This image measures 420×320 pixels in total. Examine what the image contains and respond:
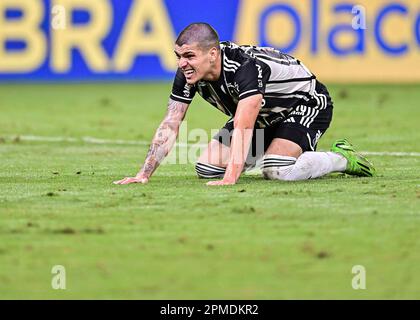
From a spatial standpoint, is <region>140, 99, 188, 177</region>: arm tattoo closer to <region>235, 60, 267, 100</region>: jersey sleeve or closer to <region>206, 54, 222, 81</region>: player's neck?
<region>206, 54, 222, 81</region>: player's neck

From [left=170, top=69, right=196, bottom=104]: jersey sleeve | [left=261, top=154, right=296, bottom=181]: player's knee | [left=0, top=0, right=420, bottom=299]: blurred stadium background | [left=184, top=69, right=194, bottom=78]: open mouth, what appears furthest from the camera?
[left=261, top=154, right=296, bottom=181]: player's knee

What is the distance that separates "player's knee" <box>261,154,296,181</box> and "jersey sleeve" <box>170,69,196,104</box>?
883 millimetres

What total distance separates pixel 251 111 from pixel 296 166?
0.89 metres

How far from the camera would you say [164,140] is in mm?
9992

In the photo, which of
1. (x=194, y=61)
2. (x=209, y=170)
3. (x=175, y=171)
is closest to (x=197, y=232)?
(x=194, y=61)

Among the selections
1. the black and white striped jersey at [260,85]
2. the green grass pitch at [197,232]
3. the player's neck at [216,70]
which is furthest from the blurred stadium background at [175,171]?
the player's neck at [216,70]

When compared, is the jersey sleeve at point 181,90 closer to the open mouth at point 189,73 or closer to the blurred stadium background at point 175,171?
Result: the open mouth at point 189,73

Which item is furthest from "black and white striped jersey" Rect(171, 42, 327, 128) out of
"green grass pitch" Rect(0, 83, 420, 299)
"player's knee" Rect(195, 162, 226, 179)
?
"green grass pitch" Rect(0, 83, 420, 299)

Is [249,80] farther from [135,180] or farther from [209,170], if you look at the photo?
[135,180]

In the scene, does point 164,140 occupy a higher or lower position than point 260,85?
lower

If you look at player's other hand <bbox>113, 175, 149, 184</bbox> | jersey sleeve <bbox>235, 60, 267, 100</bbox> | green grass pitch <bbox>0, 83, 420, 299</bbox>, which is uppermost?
jersey sleeve <bbox>235, 60, 267, 100</bbox>

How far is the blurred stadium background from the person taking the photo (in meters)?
6.32

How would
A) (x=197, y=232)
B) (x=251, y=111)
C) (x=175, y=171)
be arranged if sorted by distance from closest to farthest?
1. (x=197, y=232)
2. (x=251, y=111)
3. (x=175, y=171)

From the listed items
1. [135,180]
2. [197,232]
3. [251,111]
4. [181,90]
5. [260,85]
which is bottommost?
[197,232]
